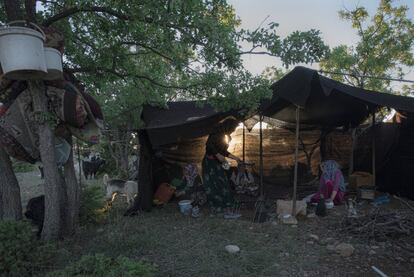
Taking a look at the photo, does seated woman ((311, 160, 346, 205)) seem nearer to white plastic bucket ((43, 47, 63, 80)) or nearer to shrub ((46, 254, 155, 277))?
shrub ((46, 254, 155, 277))

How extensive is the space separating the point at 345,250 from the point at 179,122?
3078 millimetres

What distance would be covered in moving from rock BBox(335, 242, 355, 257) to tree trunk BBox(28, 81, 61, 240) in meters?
3.11

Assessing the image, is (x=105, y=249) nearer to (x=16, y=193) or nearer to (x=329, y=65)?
(x=16, y=193)

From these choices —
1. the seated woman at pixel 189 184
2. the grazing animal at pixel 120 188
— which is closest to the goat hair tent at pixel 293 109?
the seated woman at pixel 189 184

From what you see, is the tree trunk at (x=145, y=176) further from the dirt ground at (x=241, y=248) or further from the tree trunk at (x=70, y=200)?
the tree trunk at (x=70, y=200)

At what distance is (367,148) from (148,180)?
4.68m

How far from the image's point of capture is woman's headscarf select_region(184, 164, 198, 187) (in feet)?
21.1

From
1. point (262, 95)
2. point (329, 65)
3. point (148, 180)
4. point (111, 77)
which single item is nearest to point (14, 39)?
point (111, 77)

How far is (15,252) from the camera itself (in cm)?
285

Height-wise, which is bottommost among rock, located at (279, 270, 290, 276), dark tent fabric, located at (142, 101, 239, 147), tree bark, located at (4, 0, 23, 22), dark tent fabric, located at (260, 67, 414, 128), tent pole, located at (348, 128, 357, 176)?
rock, located at (279, 270, 290, 276)

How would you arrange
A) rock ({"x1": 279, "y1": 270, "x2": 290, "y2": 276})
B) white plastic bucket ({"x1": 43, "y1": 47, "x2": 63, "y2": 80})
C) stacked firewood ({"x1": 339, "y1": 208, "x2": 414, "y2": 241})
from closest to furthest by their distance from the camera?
rock ({"x1": 279, "y1": 270, "x2": 290, "y2": 276}) < white plastic bucket ({"x1": 43, "y1": 47, "x2": 63, "y2": 80}) < stacked firewood ({"x1": 339, "y1": 208, "x2": 414, "y2": 241})

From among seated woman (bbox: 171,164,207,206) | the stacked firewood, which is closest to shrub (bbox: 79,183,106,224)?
seated woman (bbox: 171,164,207,206)

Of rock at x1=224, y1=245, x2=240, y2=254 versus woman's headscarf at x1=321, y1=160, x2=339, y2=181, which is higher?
woman's headscarf at x1=321, y1=160, x2=339, y2=181

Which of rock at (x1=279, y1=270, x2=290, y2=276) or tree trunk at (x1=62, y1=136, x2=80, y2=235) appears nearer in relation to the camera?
rock at (x1=279, y1=270, x2=290, y2=276)
